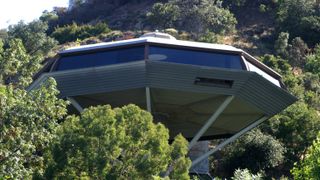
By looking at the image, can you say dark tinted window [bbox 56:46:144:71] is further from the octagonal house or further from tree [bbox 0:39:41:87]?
tree [bbox 0:39:41:87]

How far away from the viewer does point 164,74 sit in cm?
2941

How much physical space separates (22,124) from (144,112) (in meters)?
4.77

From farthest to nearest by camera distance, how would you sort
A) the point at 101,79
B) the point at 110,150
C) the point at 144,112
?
the point at 101,79 < the point at 144,112 < the point at 110,150

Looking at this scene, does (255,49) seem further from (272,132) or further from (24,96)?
(24,96)

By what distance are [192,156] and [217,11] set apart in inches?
1506

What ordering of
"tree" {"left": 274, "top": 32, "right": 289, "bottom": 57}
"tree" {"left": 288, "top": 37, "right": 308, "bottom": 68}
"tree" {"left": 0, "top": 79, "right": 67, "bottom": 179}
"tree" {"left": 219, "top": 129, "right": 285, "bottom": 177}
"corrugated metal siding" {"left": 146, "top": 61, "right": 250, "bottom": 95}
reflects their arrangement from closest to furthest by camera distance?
"tree" {"left": 0, "top": 79, "right": 67, "bottom": 179} → "corrugated metal siding" {"left": 146, "top": 61, "right": 250, "bottom": 95} → "tree" {"left": 219, "top": 129, "right": 285, "bottom": 177} → "tree" {"left": 288, "top": 37, "right": 308, "bottom": 68} → "tree" {"left": 274, "top": 32, "right": 289, "bottom": 57}

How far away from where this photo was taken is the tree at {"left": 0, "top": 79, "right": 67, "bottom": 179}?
55.0 ft

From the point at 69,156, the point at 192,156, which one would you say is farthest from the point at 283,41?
the point at 69,156

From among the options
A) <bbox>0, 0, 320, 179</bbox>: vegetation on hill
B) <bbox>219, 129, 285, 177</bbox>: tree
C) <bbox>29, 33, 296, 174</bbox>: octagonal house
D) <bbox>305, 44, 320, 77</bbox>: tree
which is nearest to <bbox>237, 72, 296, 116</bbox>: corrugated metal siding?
<bbox>29, 33, 296, 174</bbox>: octagonal house

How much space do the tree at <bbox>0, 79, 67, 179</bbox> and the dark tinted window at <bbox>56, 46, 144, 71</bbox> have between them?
1037cm

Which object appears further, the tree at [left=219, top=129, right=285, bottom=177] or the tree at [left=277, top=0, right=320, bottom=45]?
the tree at [left=277, top=0, right=320, bottom=45]

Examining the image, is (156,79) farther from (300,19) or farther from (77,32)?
(77,32)

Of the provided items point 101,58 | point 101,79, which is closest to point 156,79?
point 101,79

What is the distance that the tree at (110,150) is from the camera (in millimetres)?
19625
